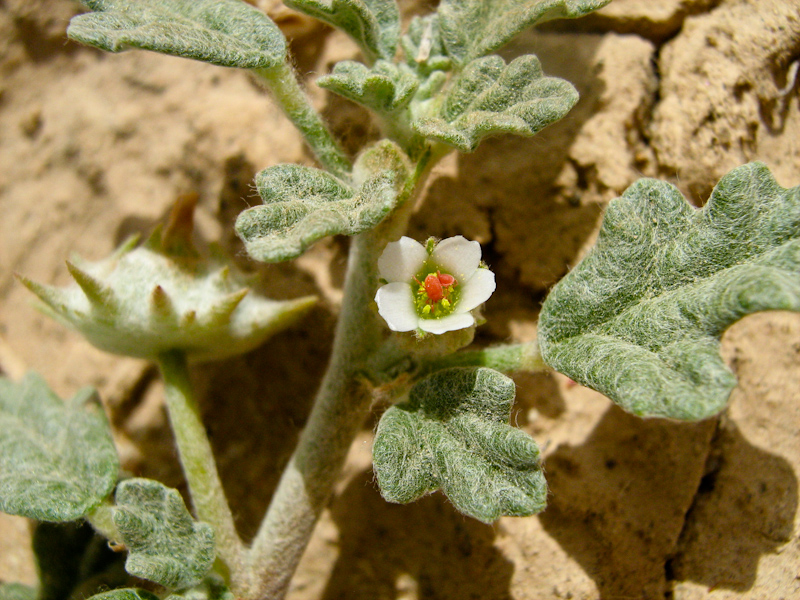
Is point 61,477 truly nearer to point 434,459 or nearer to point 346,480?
point 346,480

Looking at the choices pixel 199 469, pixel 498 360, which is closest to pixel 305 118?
pixel 498 360

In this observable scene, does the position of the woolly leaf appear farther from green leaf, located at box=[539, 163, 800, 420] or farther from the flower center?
green leaf, located at box=[539, 163, 800, 420]

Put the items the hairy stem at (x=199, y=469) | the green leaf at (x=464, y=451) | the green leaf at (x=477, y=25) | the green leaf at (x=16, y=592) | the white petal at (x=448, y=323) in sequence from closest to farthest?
the green leaf at (x=464, y=451) → the white petal at (x=448, y=323) → the green leaf at (x=477, y=25) → the hairy stem at (x=199, y=469) → the green leaf at (x=16, y=592)

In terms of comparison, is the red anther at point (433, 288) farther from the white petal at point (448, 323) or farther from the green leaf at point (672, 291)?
the green leaf at point (672, 291)

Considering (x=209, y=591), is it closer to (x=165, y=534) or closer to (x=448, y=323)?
(x=165, y=534)

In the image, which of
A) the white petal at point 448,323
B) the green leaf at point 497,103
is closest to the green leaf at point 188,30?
the green leaf at point 497,103

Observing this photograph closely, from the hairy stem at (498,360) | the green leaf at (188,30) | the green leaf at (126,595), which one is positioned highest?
the green leaf at (188,30)

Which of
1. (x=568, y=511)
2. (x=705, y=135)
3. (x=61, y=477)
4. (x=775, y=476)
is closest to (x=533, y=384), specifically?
(x=568, y=511)
